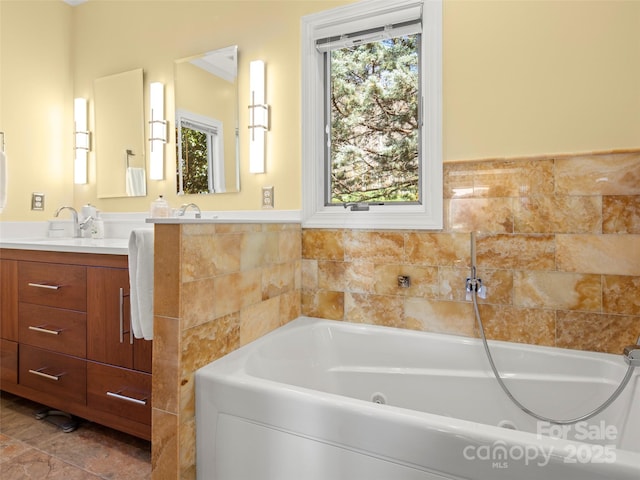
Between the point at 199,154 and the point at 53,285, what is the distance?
3.53ft

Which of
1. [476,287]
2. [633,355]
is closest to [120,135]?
[476,287]

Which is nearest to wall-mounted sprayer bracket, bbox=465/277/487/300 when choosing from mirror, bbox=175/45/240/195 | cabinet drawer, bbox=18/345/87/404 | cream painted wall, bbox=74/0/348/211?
cream painted wall, bbox=74/0/348/211

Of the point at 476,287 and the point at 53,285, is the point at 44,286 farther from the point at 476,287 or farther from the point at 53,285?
the point at 476,287

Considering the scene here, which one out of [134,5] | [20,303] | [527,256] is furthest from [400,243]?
[134,5]

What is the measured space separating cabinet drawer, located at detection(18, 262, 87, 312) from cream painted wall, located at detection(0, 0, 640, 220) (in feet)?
2.54

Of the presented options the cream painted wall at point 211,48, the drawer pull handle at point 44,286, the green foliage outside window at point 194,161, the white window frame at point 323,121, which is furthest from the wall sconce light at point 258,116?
the drawer pull handle at point 44,286

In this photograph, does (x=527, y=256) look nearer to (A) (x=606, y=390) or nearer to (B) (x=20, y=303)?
(A) (x=606, y=390)

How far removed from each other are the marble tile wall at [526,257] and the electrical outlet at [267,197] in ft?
1.65

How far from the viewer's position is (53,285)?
1.90 metres

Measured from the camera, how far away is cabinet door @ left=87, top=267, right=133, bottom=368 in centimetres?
168

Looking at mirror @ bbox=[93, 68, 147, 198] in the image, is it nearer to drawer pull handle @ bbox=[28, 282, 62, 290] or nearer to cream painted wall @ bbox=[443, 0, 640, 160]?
drawer pull handle @ bbox=[28, 282, 62, 290]

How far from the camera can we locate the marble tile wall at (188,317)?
3.98 feet

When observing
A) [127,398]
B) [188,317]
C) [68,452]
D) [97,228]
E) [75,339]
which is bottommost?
[68,452]

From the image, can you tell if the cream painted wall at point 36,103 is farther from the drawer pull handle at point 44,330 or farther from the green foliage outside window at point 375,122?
the green foliage outside window at point 375,122
